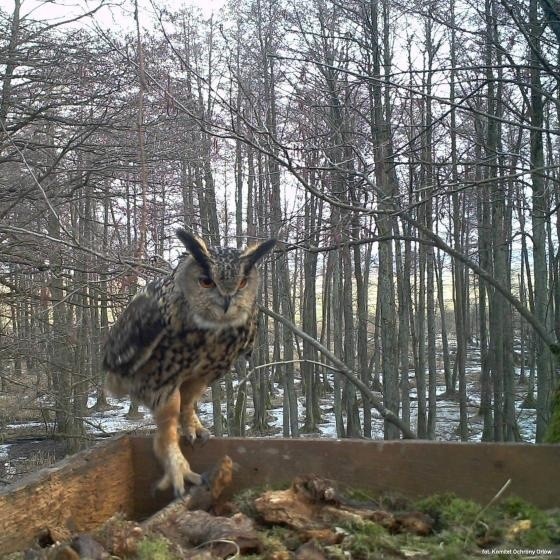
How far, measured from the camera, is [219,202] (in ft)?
46.3

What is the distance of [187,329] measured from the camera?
8.21 ft

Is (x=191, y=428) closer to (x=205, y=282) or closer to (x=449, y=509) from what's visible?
(x=205, y=282)

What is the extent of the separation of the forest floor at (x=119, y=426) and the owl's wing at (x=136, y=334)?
18.5 ft

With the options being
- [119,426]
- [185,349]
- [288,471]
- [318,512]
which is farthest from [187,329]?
[119,426]

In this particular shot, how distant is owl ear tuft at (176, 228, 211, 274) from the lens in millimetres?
2428

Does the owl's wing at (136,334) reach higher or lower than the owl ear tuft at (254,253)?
lower

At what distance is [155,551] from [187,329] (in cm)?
103

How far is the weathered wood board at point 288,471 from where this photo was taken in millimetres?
2074

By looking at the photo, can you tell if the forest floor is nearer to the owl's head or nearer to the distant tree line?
the distant tree line

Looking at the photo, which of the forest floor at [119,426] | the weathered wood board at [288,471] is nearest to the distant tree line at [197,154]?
the forest floor at [119,426]

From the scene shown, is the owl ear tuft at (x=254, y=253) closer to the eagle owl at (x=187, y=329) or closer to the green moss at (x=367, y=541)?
the eagle owl at (x=187, y=329)

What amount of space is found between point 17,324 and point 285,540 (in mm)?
9683

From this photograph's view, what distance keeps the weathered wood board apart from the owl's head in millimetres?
517

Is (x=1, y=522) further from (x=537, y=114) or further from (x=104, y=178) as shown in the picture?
(x=104, y=178)
